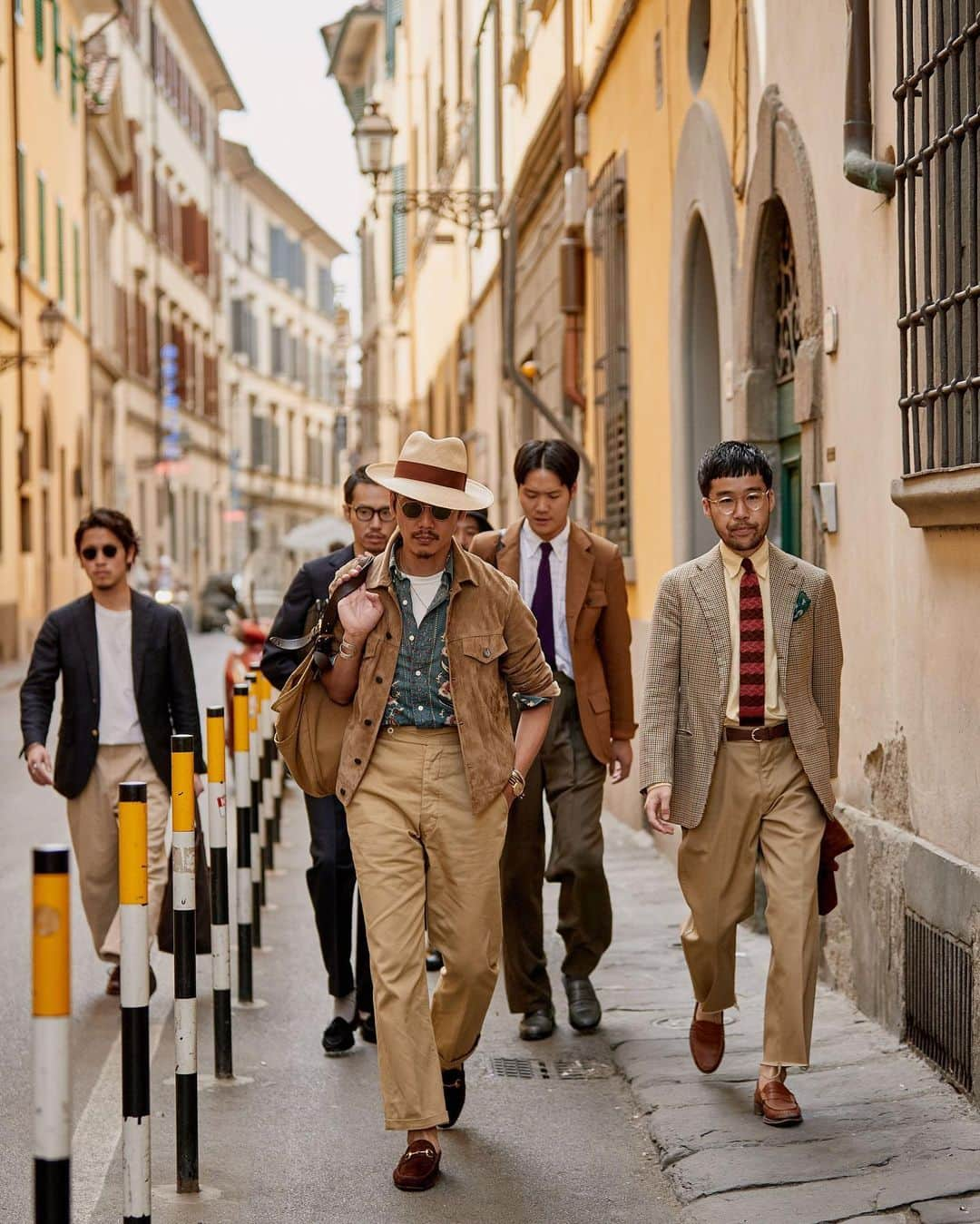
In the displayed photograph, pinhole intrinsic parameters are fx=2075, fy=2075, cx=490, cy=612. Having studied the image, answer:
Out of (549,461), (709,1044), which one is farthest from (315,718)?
(549,461)

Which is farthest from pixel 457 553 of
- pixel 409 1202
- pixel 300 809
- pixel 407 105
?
pixel 407 105

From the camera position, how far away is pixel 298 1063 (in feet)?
22.3

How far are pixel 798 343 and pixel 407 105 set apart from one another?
27041mm

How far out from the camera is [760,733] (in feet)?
19.2

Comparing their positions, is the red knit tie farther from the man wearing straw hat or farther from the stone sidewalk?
the stone sidewalk

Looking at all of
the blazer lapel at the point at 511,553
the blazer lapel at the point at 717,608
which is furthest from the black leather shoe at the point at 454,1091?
the blazer lapel at the point at 511,553

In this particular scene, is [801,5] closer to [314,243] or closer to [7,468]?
[7,468]

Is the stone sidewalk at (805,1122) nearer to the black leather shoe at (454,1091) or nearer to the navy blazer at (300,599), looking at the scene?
the black leather shoe at (454,1091)

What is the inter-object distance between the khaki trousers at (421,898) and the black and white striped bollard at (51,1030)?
2.02 meters

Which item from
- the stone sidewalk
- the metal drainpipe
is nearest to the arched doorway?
the stone sidewalk

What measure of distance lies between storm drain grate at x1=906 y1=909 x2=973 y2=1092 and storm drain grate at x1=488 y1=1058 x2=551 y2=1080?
117cm

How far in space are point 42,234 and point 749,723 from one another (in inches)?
1225

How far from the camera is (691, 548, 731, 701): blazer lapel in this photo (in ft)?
19.3

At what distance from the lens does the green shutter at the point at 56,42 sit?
119ft
